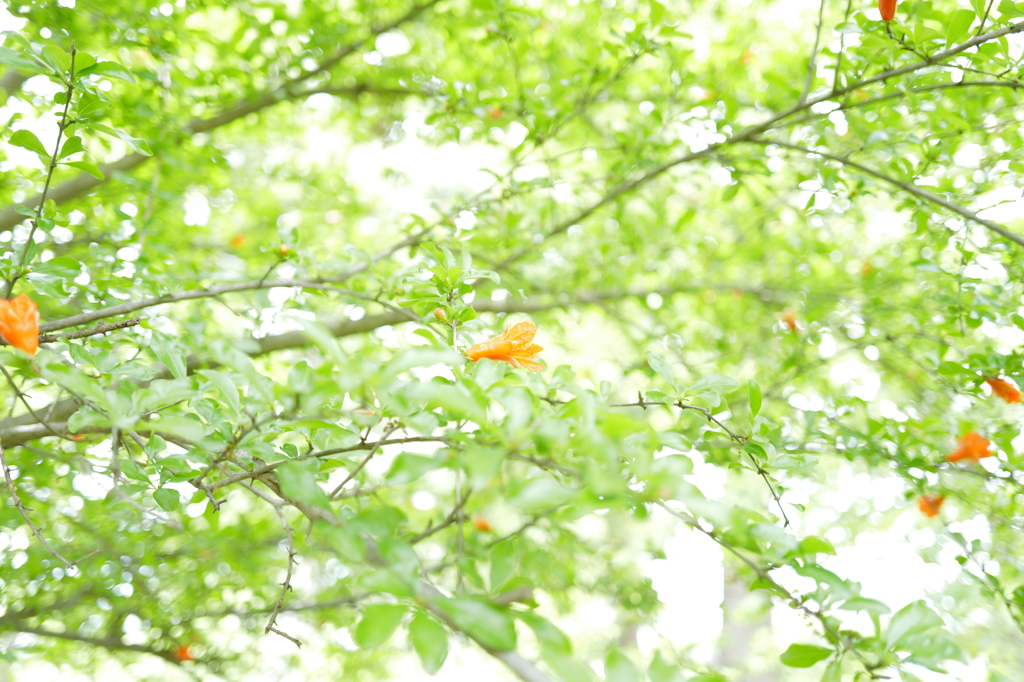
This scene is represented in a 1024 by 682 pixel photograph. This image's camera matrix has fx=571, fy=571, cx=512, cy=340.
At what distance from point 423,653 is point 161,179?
89.0 inches

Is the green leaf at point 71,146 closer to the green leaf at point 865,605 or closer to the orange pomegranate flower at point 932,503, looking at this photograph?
the green leaf at point 865,605

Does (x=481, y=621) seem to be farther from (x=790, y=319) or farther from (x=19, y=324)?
(x=790, y=319)

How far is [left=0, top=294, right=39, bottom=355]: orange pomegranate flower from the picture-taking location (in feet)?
2.73

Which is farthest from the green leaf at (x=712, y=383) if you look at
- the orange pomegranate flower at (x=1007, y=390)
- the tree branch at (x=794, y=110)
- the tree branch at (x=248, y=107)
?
the tree branch at (x=248, y=107)

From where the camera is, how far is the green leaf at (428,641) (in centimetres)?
56

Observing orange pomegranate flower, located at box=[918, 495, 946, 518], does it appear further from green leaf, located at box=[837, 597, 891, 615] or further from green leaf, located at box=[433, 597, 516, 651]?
green leaf, located at box=[433, 597, 516, 651]

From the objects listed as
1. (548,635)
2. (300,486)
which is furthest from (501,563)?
(300,486)

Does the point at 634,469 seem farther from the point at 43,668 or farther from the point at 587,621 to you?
the point at 587,621

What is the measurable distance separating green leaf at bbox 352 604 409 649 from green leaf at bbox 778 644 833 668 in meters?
0.49

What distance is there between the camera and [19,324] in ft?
2.76

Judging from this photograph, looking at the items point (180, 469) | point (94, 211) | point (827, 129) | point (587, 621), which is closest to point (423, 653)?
point (180, 469)

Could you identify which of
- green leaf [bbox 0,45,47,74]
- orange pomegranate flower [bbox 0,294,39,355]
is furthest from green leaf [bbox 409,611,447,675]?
green leaf [bbox 0,45,47,74]

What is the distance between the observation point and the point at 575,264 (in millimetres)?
2789

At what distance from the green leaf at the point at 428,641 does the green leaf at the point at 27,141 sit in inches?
41.2
